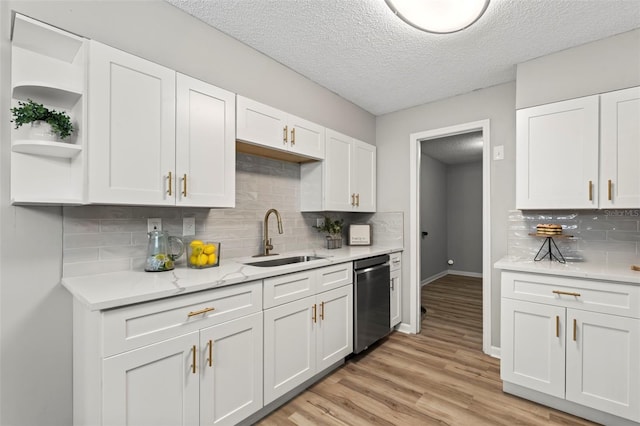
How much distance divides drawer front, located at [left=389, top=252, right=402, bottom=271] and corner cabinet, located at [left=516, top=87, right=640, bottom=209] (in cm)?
127

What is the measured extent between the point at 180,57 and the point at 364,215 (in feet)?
8.35

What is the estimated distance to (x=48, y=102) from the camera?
1.49 meters

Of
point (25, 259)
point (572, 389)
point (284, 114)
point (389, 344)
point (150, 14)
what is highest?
point (150, 14)

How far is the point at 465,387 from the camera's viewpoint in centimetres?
223

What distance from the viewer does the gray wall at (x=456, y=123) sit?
9.07 feet

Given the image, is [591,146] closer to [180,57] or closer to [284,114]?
[284,114]

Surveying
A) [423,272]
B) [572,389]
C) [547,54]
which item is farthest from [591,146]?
[423,272]

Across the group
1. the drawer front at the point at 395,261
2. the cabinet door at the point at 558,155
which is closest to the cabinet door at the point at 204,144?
the drawer front at the point at 395,261

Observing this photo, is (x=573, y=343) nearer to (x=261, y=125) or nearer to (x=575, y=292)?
(x=575, y=292)

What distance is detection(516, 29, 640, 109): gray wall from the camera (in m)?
2.06

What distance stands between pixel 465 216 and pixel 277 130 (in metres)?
5.57

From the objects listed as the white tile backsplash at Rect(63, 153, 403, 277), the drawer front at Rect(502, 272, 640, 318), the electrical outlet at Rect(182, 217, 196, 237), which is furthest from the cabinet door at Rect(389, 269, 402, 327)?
the electrical outlet at Rect(182, 217, 196, 237)

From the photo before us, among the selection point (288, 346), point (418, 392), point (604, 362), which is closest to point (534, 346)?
point (604, 362)

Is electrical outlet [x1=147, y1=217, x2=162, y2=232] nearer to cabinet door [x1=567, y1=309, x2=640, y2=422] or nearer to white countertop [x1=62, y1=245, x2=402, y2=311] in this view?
white countertop [x1=62, y1=245, x2=402, y2=311]
